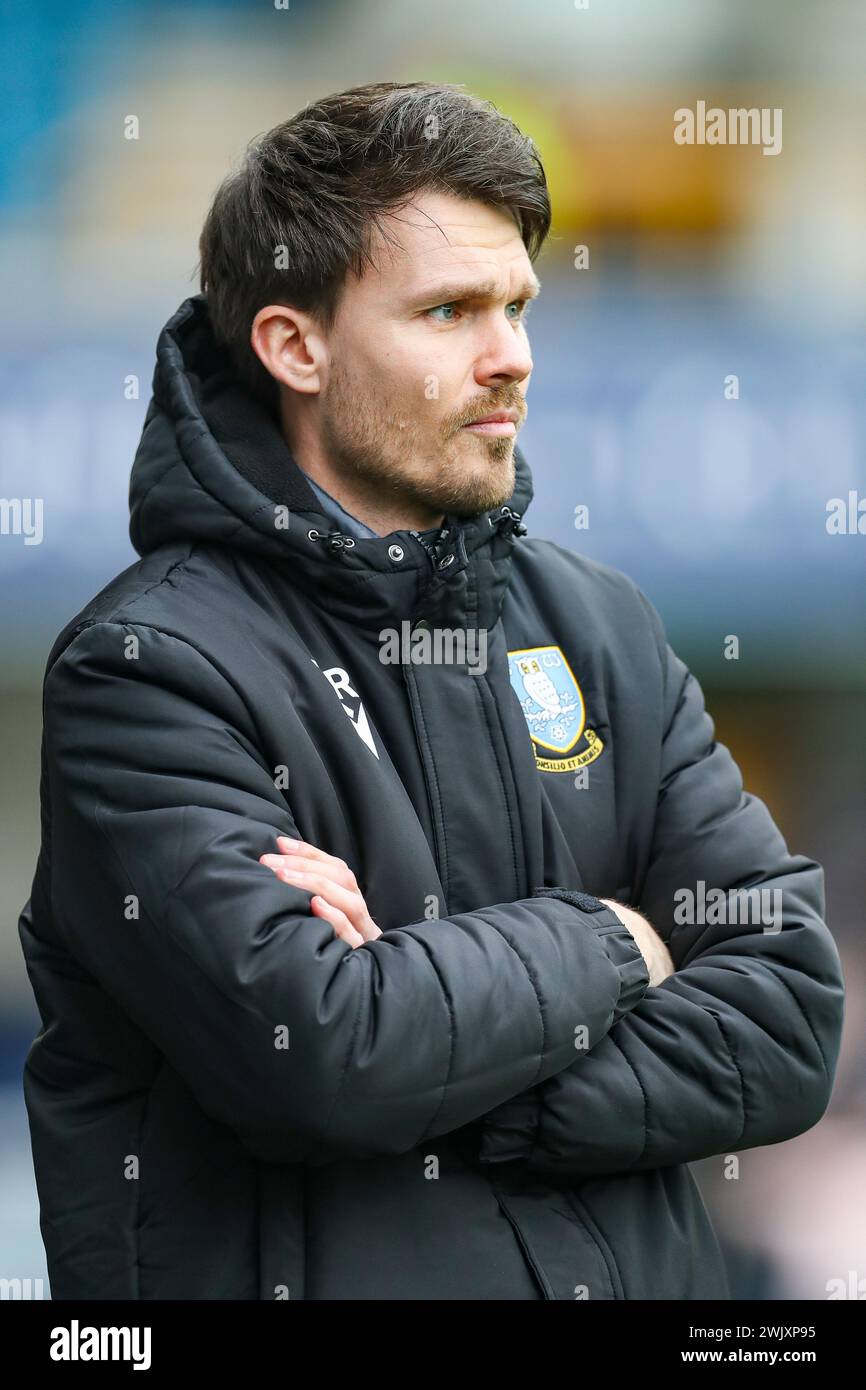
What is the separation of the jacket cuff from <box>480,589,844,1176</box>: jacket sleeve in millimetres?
45

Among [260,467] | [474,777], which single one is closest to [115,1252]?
[474,777]

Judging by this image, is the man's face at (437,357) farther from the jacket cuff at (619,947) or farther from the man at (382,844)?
the jacket cuff at (619,947)

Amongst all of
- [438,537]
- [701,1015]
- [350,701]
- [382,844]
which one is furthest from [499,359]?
[701,1015]

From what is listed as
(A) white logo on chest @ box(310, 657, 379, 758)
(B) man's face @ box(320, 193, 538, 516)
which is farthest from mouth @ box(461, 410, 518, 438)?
(A) white logo on chest @ box(310, 657, 379, 758)

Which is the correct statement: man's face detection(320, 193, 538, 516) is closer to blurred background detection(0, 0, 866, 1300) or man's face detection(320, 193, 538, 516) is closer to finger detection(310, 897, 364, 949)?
finger detection(310, 897, 364, 949)

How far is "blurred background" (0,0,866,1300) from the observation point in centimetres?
341

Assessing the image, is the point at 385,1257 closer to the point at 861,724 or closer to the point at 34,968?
the point at 34,968

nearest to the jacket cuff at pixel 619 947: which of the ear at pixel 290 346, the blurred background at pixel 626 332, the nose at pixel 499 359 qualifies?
the nose at pixel 499 359

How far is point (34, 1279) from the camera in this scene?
323cm

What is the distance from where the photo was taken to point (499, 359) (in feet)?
6.70

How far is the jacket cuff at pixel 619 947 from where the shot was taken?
72.8 inches

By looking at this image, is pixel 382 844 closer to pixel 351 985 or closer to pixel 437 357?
pixel 351 985

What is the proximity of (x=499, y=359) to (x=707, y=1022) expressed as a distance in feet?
2.96

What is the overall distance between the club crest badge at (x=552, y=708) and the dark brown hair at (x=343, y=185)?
0.54m
